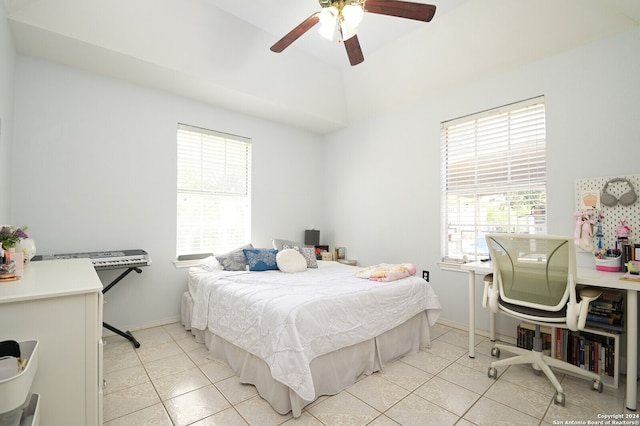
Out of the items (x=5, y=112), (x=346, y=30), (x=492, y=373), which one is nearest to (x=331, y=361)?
→ (x=492, y=373)

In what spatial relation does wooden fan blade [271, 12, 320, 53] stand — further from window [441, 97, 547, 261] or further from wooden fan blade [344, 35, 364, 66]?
window [441, 97, 547, 261]

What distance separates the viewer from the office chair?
1.94m

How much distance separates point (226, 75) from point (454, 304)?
11.7ft

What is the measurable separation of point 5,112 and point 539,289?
422cm

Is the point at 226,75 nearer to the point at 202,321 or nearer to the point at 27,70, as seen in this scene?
the point at 27,70

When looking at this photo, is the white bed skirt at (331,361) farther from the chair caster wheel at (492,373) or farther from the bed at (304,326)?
the chair caster wheel at (492,373)

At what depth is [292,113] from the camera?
398 centimetres

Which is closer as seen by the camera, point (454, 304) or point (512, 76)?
point (512, 76)

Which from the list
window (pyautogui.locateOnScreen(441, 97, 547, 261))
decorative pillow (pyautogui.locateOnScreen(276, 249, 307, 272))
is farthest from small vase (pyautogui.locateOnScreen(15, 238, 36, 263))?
window (pyautogui.locateOnScreen(441, 97, 547, 261))

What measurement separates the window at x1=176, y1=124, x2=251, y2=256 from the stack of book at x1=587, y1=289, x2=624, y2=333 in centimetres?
360

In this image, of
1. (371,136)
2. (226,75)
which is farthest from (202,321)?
(371,136)

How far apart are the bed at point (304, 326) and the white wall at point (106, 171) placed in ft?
2.18

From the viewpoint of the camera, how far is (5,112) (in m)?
2.30

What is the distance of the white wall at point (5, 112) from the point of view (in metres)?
2.12
